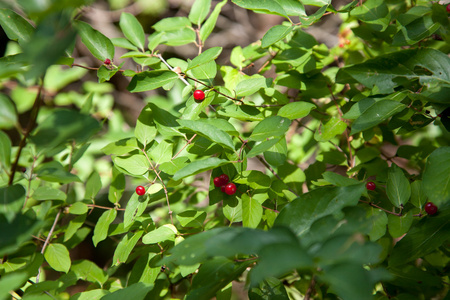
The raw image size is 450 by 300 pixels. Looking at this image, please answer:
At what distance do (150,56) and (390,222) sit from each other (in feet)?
2.66

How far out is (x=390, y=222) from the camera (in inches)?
35.4

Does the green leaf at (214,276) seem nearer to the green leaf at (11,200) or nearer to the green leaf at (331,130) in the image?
the green leaf at (11,200)

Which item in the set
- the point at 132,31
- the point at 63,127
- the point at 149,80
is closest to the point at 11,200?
the point at 63,127

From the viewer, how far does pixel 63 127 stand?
531 mm

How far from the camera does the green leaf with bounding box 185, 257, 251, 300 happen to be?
0.68m

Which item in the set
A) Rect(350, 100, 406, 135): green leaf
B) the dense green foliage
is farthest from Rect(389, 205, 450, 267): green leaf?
Rect(350, 100, 406, 135): green leaf

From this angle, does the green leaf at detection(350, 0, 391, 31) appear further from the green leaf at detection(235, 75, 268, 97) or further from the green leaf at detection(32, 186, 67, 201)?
the green leaf at detection(32, 186, 67, 201)

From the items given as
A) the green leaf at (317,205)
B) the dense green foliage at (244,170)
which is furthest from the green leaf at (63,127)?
the green leaf at (317,205)

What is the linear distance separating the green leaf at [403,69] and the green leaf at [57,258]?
3.15 ft

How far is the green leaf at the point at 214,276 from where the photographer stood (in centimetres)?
68

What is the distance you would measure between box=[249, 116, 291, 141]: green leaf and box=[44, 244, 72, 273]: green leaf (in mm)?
647

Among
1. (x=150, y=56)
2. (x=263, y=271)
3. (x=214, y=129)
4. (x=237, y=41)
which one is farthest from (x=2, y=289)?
(x=237, y=41)

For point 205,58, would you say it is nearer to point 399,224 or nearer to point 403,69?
point 403,69

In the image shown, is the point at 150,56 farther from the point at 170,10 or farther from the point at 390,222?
the point at 170,10
